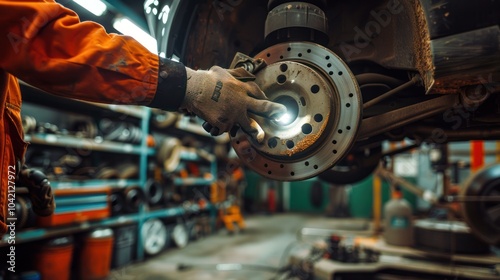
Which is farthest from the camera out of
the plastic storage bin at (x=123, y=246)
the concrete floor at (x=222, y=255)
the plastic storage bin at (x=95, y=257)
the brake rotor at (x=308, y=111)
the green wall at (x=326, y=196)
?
the green wall at (x=326, y=196)

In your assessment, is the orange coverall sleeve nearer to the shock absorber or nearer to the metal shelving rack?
the shock absorber

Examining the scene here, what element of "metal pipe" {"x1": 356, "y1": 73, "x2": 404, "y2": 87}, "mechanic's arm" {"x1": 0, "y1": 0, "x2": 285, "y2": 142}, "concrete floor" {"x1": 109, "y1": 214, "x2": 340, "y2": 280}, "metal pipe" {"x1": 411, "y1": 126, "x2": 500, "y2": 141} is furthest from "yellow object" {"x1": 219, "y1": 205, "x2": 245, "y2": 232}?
"mechanic's arm" {"x1": 0, "y1": 0, "x2": 285, "y2": 142}

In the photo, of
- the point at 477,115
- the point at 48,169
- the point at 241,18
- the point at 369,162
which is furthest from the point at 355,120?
the point at 48,169

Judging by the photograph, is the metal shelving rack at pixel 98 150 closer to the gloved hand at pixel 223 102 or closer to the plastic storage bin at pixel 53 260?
the plastic storage bin at pixel 53 260

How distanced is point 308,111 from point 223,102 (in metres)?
0.29

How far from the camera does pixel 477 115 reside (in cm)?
117

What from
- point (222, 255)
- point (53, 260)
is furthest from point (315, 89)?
point (222, 255)

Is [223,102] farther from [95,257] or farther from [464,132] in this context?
[95,257]

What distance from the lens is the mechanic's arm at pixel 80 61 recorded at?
0.69 meters

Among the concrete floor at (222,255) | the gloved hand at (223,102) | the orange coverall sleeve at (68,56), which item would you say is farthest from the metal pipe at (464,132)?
the concrete floor at (222,255)

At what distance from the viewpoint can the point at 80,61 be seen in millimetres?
702

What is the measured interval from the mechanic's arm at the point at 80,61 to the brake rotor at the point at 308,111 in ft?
1.02

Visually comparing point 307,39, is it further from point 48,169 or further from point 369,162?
point 48,169

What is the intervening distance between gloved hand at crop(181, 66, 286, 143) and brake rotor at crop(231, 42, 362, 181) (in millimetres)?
80
